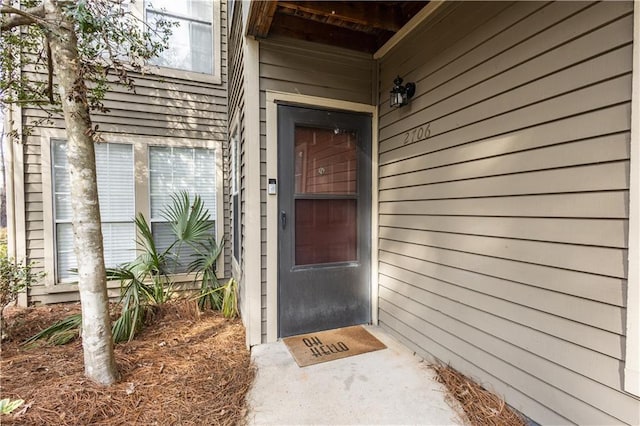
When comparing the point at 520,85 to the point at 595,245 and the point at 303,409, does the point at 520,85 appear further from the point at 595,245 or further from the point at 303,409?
the point at 303,409

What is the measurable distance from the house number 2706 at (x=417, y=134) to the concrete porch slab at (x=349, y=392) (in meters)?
1.74

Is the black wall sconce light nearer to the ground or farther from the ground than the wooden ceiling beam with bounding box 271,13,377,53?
nearer to the ground

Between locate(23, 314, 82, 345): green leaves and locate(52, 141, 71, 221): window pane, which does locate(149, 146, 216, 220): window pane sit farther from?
locate(23, 314, 82, 345): green leaves

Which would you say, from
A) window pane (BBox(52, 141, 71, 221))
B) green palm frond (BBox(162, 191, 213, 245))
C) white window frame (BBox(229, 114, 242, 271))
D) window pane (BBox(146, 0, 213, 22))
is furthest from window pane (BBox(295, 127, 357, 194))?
window pane (BBox(52, 141, 71, 221))

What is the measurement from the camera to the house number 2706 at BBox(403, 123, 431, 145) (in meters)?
2.20

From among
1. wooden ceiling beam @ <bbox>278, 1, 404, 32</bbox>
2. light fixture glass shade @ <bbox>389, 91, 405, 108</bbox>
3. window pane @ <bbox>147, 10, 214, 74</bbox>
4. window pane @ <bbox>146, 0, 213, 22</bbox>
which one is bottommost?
light fixture glass shade @ <bbox>389, 91, 405, 108</bbox>

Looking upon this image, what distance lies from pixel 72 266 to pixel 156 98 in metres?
2.44

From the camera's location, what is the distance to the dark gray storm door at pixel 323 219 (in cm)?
253

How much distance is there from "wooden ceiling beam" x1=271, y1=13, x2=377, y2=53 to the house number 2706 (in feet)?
3.30

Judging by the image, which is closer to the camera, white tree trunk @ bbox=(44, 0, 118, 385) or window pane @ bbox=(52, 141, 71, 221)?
white tree trunk @ bbox=(44, 0, 118, 385)

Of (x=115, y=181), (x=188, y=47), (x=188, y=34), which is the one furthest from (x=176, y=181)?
(x=188, y=34)

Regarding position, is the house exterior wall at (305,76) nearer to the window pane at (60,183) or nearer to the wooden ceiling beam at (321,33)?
the wooden ceiling beam at (321,33)

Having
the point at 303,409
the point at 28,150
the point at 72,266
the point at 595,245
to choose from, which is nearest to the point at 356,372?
the point at 303,409

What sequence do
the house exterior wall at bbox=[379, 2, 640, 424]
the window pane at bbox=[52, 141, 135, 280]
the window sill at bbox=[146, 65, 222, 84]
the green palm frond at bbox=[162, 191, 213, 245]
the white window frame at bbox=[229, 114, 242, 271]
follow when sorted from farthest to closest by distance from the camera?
the window sill at bbox=[146, 65, 222, 84] < the window pane at bbox=[52, 141, 135, 280] < the green palm frond at bbox=[162, 191, 213, 245] < the white window frame at bbox=[229, 114, 242, 271] < the house exterior wall at bbox=[379, 2, 640, 424]
